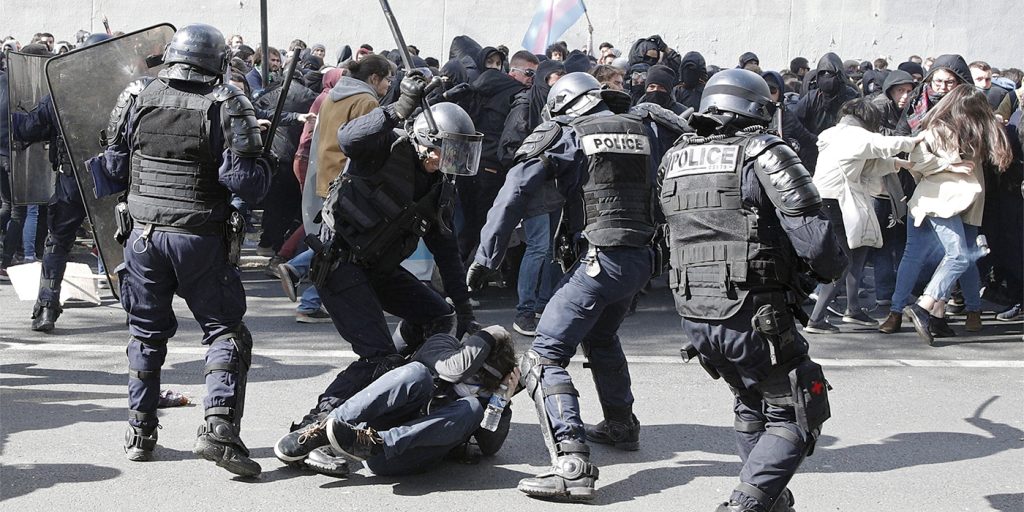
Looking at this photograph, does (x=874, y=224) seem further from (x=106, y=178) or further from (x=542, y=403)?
(x=106, y=178)

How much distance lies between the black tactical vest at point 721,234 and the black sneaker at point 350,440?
1.38 m

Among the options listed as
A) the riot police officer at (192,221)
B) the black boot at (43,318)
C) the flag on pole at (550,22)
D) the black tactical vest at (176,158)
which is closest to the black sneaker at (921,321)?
the riot police officer at (192,221)

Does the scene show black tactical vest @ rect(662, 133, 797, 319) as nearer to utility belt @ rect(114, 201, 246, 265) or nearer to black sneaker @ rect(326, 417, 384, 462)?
black sneaker @ rect(326, 417, 384, 462)

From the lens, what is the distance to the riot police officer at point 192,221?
4688mm

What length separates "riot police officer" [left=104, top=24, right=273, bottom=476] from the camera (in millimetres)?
4688

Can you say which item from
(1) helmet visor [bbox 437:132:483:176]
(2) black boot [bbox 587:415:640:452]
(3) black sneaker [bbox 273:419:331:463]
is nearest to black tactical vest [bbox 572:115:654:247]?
(1) helmet visor [bbox 437:132:483:176]

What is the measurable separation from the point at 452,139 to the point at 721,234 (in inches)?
54.4

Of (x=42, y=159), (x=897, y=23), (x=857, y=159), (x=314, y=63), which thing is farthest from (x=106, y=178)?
(x=897, y=23)

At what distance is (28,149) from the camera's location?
8.04m

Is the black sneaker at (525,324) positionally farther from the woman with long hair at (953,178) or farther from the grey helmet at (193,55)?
the grey helmet at (193,55)

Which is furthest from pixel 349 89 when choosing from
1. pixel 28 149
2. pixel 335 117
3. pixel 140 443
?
pixel 140 443

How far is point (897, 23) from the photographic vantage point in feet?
65.6

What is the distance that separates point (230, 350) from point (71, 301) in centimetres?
432

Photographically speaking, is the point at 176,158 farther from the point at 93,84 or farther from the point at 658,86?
the point at 658,86
